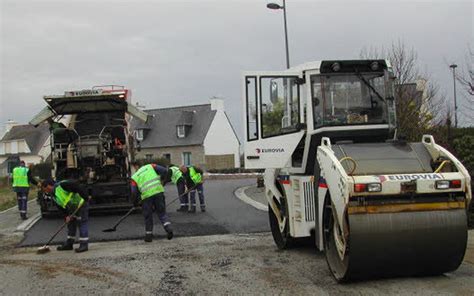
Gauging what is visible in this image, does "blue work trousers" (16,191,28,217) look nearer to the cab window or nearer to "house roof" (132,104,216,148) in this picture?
the cab window

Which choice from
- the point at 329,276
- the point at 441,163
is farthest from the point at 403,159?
the point at 329,276

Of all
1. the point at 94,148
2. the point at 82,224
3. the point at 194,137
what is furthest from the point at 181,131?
the point at 82,224

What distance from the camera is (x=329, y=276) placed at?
706 centimetres

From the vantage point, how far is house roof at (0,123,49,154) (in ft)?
193

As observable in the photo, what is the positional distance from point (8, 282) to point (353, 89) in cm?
532

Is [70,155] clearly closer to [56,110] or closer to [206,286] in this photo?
[56,110]

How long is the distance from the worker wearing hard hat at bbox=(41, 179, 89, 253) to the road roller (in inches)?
124

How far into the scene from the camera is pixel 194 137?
178 feet

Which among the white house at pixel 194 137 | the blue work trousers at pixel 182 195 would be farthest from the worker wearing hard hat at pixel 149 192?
the white house at pixel 194 137

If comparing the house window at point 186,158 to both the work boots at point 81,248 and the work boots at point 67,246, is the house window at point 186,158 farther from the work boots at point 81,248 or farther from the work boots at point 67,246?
the work boots at point 81,248

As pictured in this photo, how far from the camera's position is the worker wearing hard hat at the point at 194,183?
50.8 ft

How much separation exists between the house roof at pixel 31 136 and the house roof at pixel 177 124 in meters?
11.3

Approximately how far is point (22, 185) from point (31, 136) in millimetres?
47084

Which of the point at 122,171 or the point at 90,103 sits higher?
the point at 90,103
